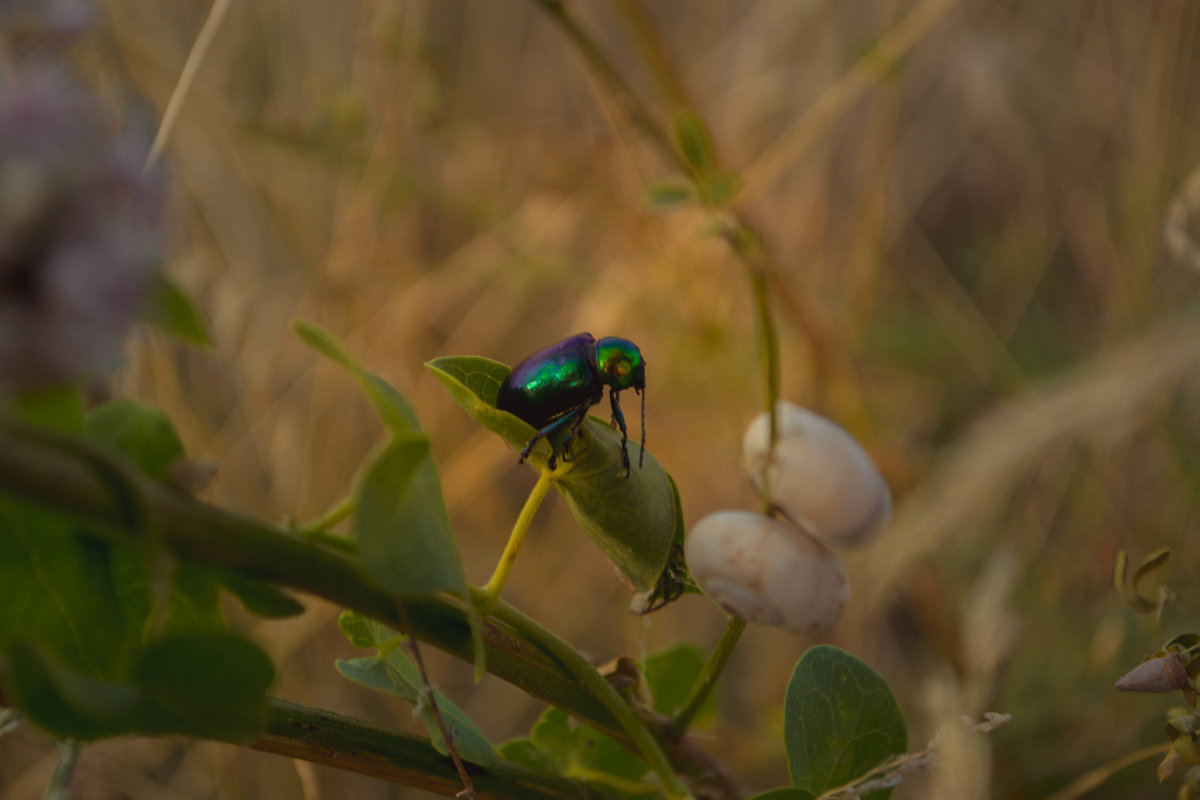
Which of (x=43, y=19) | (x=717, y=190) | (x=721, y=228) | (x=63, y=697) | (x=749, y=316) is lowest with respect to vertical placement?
(x=63, y=697)

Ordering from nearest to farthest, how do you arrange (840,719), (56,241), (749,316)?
(56,241), (840,719), (749,316)

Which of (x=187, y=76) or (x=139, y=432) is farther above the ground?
(x=187, y=76)

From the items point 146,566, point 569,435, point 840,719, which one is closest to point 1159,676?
point 840,719

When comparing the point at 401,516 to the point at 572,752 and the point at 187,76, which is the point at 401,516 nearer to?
the point at 572,752

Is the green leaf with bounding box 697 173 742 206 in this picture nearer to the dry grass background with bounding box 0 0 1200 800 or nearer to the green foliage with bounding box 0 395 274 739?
the dry grass background with bounding box 0 0 1200 800

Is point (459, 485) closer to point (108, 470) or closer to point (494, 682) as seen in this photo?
point (494, 682)

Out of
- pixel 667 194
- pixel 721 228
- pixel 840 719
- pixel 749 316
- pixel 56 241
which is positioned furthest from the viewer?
pixel 749 316
